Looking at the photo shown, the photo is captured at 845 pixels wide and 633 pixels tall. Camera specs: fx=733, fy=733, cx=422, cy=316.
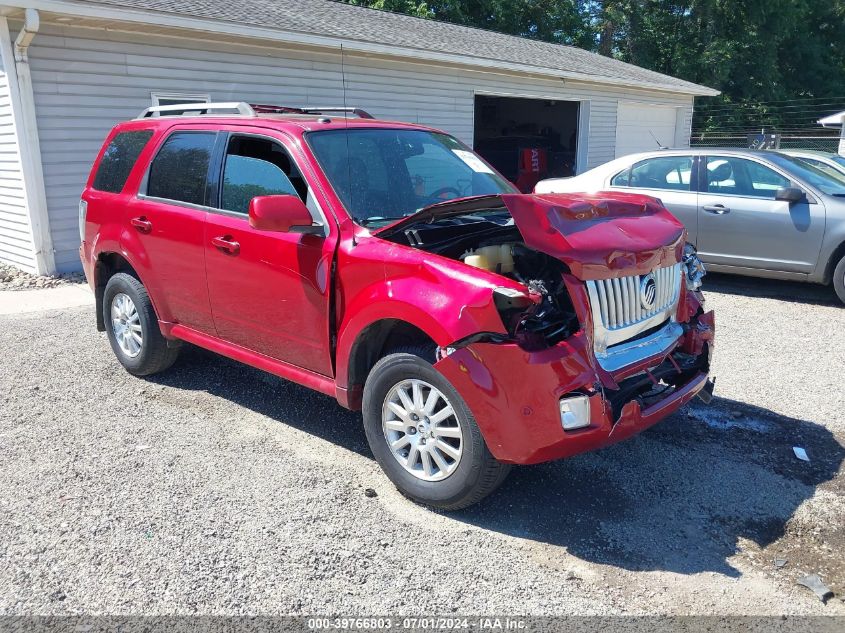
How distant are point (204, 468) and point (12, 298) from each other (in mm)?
5827

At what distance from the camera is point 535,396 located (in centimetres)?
321

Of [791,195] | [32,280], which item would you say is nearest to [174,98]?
[32,280]

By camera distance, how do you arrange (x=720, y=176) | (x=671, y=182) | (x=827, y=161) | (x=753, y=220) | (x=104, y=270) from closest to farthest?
1. (x=104, y=270)
2. (x=753, y=220)
3. (x=720, y=176)
4. (x=671, y=182)
5. (x=827, y=161)

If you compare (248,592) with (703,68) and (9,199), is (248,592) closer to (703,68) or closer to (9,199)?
(9,199)

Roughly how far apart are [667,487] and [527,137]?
59.0ft

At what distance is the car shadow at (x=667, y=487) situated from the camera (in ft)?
11.2

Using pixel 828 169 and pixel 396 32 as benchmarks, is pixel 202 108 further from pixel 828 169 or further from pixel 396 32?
pixel 396 32

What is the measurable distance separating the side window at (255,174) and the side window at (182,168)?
226 mm

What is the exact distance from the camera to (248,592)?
10.00ft

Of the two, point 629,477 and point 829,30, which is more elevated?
point 829,30

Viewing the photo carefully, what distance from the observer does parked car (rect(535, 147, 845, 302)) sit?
7781 mm

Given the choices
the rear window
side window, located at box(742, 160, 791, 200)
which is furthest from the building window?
side window, located at box(742, 160, 791, 200)

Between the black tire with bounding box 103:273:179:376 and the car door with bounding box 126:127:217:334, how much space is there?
15 centimetres

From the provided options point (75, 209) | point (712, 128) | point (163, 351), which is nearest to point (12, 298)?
point (75, 209)
